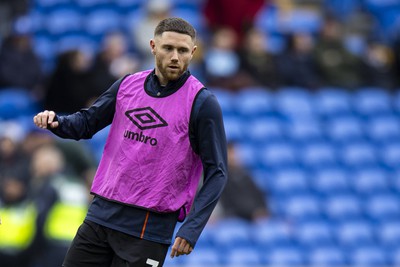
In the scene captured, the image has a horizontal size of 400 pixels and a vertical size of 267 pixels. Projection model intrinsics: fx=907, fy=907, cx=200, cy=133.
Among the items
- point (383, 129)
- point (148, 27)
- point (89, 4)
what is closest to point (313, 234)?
point (383, 129)

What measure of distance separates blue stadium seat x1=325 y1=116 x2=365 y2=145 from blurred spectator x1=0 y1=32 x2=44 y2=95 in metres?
3.92

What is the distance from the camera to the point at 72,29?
40.4 feet

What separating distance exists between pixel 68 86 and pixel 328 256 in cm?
377

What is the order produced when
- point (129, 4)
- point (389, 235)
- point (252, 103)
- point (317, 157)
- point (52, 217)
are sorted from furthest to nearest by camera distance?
1. point (129, 4)
2. point (317, 157)
3. point (252, 103)
4. point (389, 235)
5. point (52, 217)

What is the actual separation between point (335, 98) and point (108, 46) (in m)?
3.22

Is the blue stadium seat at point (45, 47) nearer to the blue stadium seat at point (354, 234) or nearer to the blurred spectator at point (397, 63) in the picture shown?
the blue stadium seat at point (354, 234)

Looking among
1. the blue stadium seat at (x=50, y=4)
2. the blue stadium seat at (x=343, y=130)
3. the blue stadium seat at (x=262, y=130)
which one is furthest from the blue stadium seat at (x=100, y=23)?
the blue stadium seat at (x=343, y=130)

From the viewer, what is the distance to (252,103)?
38.6 ft

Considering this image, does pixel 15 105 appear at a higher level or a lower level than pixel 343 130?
lower

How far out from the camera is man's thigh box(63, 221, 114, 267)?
495 cm

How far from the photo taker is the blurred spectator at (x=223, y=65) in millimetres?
11828

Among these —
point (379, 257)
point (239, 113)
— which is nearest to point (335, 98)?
point (239, 113)

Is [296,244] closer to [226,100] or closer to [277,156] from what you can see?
[277,156]

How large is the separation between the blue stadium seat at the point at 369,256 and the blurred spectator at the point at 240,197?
133 centimetres
